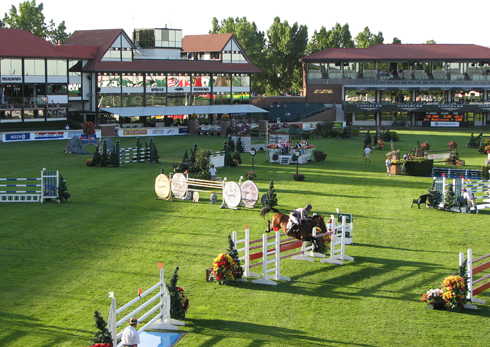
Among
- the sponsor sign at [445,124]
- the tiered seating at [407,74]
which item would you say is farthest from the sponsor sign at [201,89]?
the sponsor sign at [445,124]

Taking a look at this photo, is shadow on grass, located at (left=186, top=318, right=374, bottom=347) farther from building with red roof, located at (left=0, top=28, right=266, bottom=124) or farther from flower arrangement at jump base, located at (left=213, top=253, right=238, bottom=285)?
building with red roof, located at (left=0, top=28, right=266, bottom=124)

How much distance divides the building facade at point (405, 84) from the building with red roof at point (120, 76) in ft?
41.9

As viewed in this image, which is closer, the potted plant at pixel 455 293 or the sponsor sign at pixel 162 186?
the potted plant at pixel 455 293

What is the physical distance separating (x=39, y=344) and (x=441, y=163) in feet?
123

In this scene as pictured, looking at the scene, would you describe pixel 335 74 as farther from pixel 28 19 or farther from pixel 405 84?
pixel 28 19

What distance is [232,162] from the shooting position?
4222 centimetres

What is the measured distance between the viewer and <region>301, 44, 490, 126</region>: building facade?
81.7 m

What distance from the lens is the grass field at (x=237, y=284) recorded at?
44.4 feet

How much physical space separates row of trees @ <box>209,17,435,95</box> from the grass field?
262 feet

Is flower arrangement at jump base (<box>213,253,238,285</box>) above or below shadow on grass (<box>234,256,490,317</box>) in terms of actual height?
above

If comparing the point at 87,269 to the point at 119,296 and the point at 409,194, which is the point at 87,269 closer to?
the point at 119,296

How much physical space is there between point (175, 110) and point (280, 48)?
44027 millimetres

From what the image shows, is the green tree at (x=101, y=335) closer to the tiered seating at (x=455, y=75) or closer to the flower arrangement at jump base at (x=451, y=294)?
the flower arrangement at jump base at (x=451, y=294)

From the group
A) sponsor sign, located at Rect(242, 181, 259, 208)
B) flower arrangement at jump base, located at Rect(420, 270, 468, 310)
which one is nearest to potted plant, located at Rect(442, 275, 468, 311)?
flower arrangement at jump base, located at Rect(420, 270, 468, 310)
